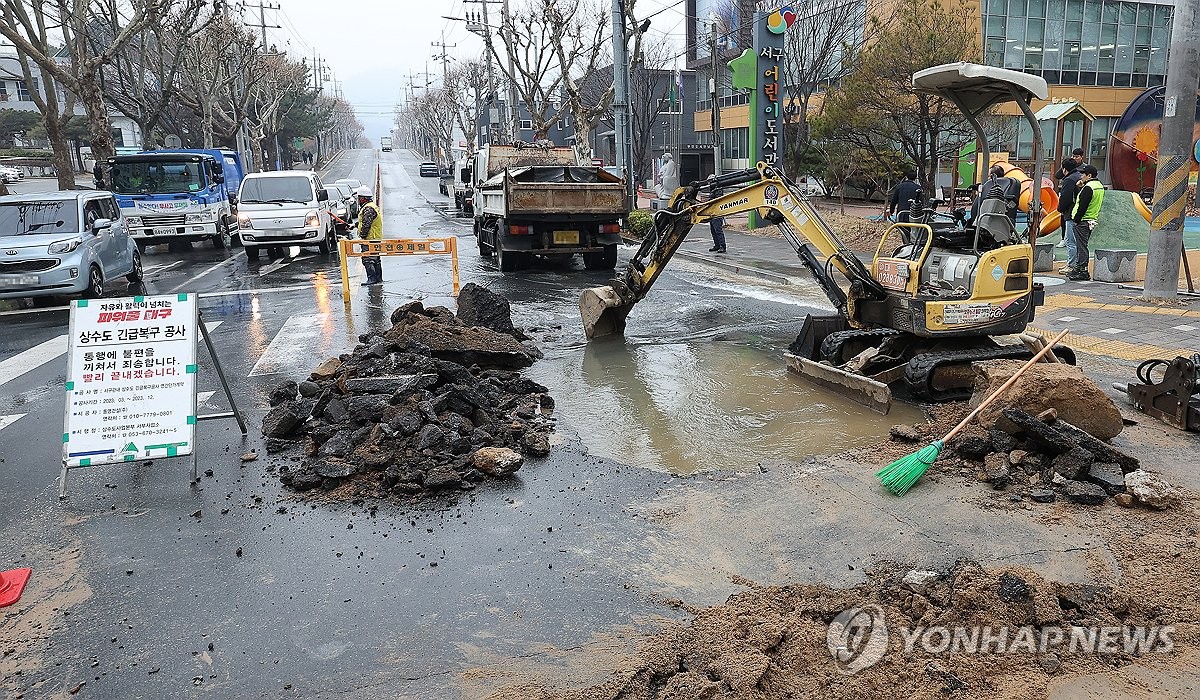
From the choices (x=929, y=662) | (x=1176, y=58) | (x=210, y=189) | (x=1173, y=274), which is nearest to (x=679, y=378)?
(x=929, y=662)

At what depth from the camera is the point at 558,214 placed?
15.6 m

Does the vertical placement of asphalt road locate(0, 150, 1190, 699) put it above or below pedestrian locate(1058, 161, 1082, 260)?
below

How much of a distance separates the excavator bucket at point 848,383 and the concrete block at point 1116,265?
7.63 m

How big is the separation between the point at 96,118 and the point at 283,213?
28.6 feet

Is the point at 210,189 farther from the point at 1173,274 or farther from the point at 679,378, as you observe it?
the point at 1173,274

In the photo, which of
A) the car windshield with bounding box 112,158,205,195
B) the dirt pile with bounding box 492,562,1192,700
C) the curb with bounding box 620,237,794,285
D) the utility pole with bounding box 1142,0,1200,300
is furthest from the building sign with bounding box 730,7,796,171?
the dirt pile with bounding box 492,562,1192,700

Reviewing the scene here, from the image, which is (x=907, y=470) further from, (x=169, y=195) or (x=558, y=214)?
(x=169, y=195)

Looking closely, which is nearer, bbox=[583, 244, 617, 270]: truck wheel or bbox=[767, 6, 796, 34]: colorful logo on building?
bbox=[583, 244, 617, 270]: truck wheel

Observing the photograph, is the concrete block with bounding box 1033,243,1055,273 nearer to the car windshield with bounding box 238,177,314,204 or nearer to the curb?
the curb

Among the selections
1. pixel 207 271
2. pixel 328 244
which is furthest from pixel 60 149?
pixel 328 244

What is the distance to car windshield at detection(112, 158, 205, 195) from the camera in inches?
835

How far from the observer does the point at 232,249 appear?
2267 cm

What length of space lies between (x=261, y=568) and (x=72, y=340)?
2691 mm

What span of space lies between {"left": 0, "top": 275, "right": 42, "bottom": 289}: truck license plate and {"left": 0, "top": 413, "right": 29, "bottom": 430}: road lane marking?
577 cm
